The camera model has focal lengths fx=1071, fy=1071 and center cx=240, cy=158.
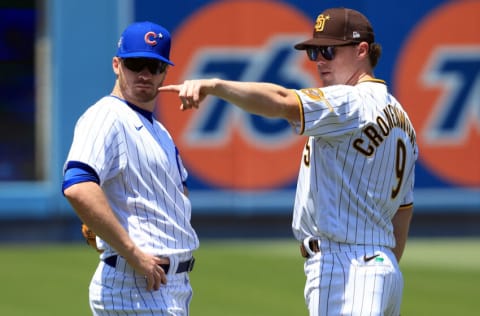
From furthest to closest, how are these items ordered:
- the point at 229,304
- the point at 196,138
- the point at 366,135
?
the point at 196,138 < the point at 229,304 < the point at 366,135

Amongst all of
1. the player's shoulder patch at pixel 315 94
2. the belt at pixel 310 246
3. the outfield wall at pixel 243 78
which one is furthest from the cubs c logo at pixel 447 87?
the player's shoulder patch at pixel 315 94

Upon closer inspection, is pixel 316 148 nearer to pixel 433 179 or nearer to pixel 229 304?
pixel 229 304

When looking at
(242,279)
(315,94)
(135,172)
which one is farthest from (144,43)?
(242,279)

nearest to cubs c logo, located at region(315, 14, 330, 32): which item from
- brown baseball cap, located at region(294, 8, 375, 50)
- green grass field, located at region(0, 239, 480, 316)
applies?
brown baseball cap, located at region(294, 8, 375, 50)

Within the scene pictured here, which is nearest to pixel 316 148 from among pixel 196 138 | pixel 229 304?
pixel 229 304

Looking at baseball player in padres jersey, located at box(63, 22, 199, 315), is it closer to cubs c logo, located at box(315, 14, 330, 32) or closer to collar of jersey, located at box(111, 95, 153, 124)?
collar of jersey, located at box(111, 95, 153, 124)

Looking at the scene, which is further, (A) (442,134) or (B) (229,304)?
(A) (442,134)

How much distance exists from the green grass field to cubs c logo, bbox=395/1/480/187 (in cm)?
128

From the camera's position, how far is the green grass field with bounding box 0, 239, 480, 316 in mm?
9570

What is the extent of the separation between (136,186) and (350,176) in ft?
3.15

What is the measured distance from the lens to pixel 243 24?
48.9 feet

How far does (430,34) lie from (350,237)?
1081 cm

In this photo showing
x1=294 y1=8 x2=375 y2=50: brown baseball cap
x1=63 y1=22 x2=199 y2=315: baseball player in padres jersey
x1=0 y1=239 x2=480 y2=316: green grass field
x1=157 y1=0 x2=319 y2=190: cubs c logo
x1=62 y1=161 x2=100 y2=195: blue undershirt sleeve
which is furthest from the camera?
x1=157 y1=0 x2=319 y2=190: cubs c logo

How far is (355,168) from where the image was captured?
4816mm
